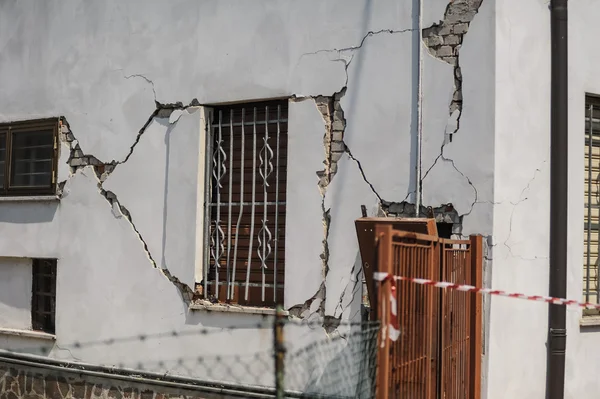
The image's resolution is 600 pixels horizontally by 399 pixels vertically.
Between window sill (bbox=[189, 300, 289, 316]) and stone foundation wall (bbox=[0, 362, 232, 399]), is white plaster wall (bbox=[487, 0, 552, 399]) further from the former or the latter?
stone foundation wall (bbox=[0, 362, 232, 399])

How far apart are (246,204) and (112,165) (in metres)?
1.53

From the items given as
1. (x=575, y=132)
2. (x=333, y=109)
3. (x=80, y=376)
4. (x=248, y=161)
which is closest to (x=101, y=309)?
(x=80, y=376)

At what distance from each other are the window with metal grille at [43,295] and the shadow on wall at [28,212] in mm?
439

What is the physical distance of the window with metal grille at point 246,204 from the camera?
729 centimetres

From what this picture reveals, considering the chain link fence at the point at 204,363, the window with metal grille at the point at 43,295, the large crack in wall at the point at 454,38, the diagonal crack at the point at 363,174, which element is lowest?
the chain link fence at the point at 204,363

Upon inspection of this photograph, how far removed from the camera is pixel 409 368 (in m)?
4.73

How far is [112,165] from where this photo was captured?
8117 mm

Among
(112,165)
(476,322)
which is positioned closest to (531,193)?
(476,322)

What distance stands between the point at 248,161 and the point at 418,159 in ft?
5.49

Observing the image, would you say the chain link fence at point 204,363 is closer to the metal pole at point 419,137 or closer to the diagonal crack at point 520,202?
the metal pole at point 419,137

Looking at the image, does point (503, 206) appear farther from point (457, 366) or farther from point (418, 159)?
point (457, 366)

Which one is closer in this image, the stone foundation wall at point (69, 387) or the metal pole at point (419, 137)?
the metal pole at point (419, 137)

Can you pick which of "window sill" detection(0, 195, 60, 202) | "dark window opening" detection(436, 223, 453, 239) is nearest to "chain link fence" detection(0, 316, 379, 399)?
"dark window opening" detection(436, 223, 453, 239)

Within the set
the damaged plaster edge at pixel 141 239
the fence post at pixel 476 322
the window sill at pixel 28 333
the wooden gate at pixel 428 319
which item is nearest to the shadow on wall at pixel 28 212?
the damaged plaster edge at pixel 141 239
